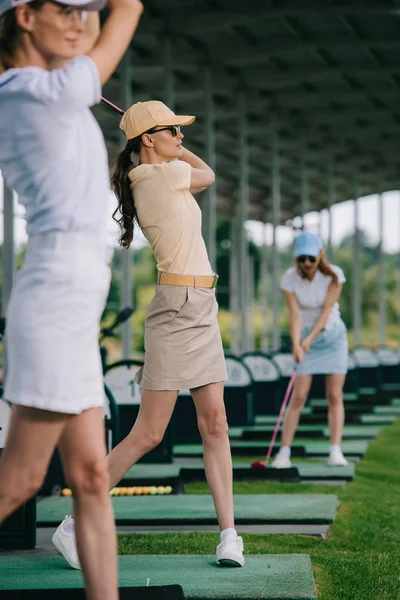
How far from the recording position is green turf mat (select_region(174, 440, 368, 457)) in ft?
29.8

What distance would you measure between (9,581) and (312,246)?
13.2ft

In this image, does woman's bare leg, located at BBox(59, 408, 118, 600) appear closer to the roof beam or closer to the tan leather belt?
the tan leather belt

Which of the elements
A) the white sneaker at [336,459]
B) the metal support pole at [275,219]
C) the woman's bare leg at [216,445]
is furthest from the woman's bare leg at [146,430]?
the metal support pole at [275,219]

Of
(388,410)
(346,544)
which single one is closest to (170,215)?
(346,544)

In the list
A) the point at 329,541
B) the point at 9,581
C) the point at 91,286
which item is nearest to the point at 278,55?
the point at 329,541

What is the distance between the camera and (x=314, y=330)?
8.04m

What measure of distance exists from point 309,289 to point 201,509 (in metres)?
2.27

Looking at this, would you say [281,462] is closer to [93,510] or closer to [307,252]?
[307,252]

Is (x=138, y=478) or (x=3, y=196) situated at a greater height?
(x=3, y=196)

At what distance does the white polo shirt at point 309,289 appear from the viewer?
26.3 feet

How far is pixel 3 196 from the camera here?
41.7ft

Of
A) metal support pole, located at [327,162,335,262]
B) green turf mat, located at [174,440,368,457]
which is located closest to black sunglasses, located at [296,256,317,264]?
green turf mat, located at [174,440,368,457]

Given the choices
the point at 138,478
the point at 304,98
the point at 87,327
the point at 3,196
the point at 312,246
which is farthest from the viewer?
the point at 304,98

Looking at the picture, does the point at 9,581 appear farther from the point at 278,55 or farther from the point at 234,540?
the point at 278,55
